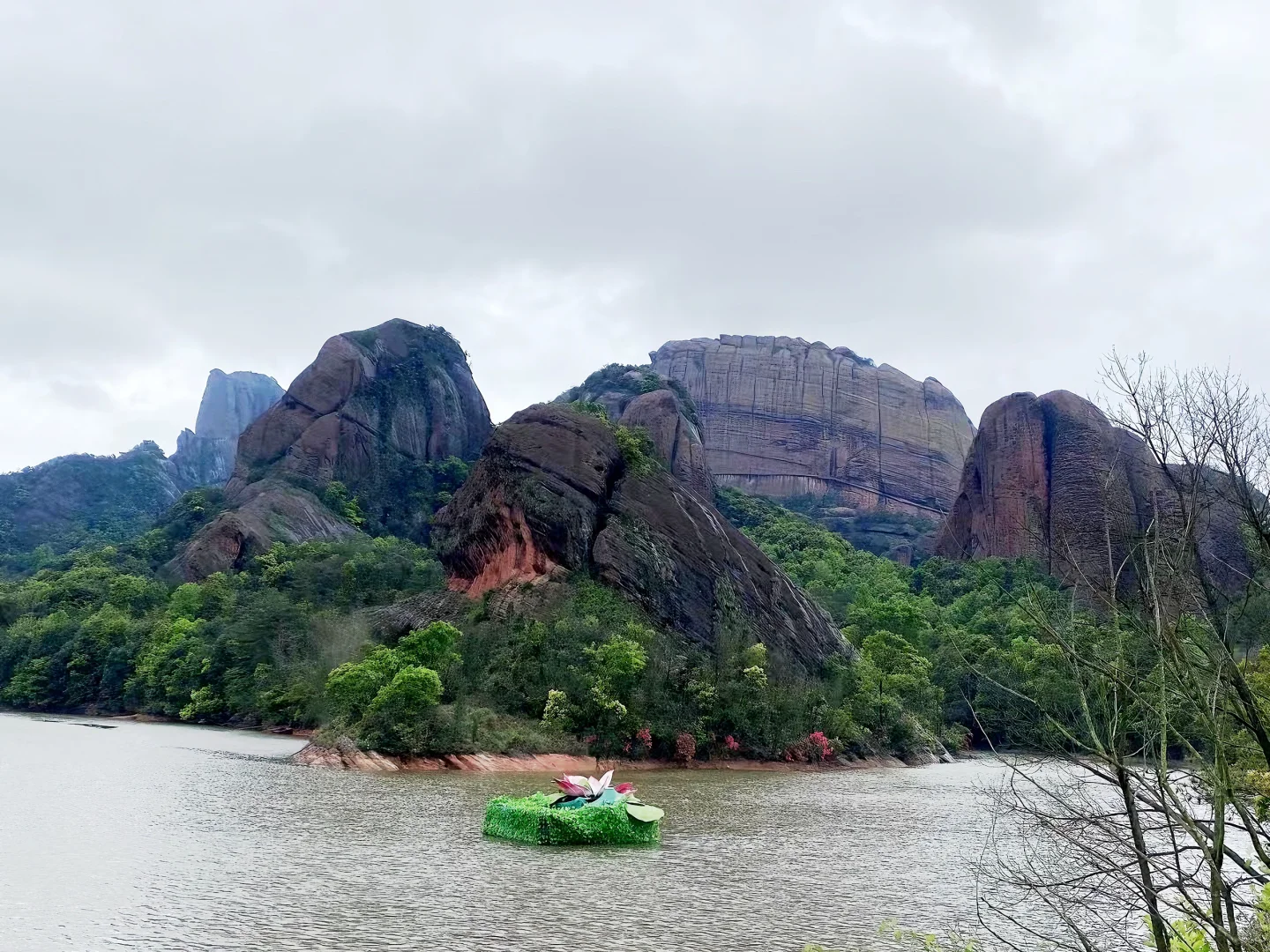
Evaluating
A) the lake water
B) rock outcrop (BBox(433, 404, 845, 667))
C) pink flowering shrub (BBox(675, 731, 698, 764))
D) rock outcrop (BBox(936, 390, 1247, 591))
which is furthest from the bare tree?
rock outcrop (BBox(936, 390, 1247, 591))

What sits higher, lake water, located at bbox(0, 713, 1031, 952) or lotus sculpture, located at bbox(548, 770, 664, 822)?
lotus sculpture, located at bbox(548, 770, 664, 822)

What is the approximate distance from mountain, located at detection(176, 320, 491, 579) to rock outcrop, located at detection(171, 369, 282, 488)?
230 feet

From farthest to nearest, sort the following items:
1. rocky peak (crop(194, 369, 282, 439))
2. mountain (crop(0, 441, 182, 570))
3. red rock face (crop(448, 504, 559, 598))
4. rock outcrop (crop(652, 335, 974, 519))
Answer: rocky peak (crop(194, 369, 282, 439)), rock outcrop (crop(652, 335, 974, 519)), mountain (crop(0, 441, 182, 570)), red rock face (crop(448, 504, 559, 598))

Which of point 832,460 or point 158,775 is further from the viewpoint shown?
point 832,460

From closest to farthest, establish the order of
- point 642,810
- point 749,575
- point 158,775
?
1. point 642,810
2. point 158,775
3. point 749,575

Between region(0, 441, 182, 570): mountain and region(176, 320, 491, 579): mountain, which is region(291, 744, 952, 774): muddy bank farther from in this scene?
region(0, 441, 182, 570): mountain

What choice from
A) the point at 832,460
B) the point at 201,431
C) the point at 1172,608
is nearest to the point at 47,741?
the point at 1172,608

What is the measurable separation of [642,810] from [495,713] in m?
18.5

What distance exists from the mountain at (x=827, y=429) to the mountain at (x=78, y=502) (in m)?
59.5

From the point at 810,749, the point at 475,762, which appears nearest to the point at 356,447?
the point at 810,749

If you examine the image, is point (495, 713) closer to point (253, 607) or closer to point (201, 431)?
point (253, 607)

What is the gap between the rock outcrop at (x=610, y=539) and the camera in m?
44.9

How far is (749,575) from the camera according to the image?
47844 mm

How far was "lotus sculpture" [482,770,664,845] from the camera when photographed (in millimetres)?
16984
